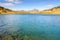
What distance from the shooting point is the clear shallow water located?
7025 millimetres

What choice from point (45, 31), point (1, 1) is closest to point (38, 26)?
point (45, 31)

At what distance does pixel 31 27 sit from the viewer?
846 cm

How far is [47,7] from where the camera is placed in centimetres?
873

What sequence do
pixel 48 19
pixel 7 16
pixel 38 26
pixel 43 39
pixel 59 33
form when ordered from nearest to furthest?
1. pixel 43 39
2. pixel 59 33
3. pixel 38 26
4. pixel 48 19
5. pixel 7 16

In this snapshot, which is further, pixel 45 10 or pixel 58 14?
pixel 58 14

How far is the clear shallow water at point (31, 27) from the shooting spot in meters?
7.03

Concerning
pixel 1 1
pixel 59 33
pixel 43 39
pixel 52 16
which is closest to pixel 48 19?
pixel 52 16

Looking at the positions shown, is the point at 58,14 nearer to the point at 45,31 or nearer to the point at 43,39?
the point at 45,31

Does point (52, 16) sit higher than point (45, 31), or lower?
higher

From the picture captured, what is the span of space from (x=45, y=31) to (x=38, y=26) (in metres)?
0.88

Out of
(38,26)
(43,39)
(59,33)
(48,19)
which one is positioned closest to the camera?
(43,39)

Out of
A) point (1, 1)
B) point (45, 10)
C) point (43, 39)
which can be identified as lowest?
point (43, 39)

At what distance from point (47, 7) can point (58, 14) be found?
1.23 m

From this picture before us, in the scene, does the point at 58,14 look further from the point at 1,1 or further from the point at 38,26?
the point at 1,1
